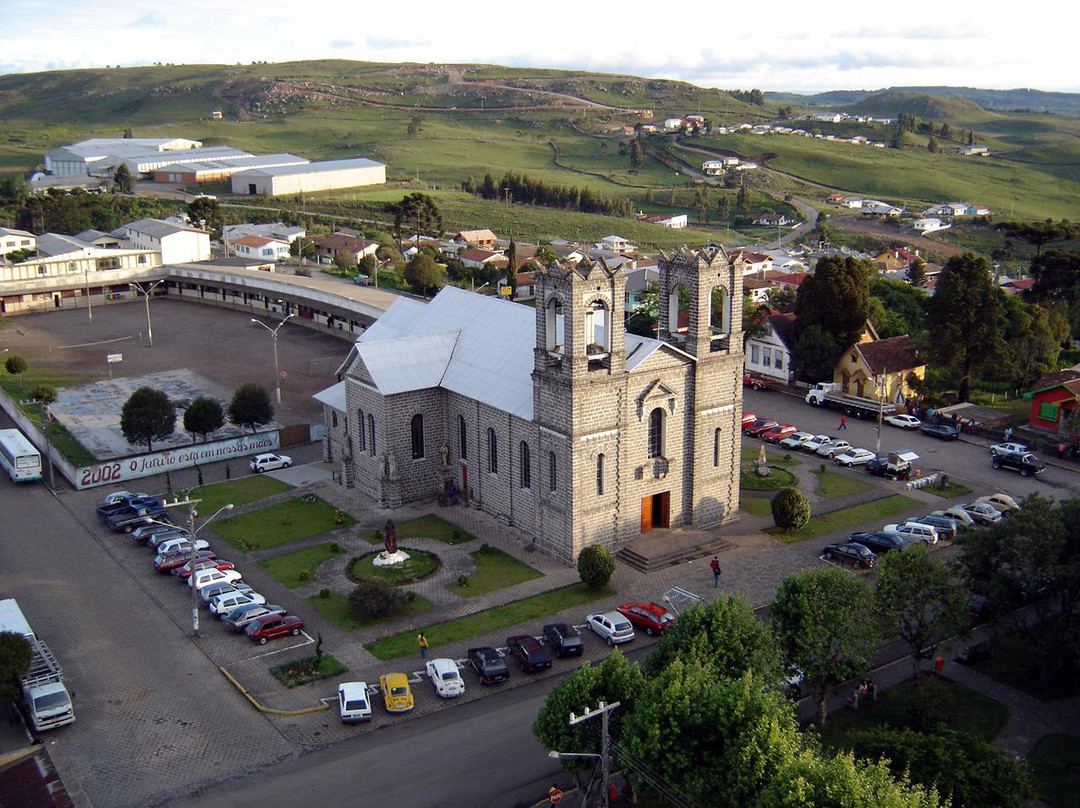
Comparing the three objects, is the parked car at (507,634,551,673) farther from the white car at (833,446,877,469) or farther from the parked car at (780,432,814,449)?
the parked car at (780,432,814,449)

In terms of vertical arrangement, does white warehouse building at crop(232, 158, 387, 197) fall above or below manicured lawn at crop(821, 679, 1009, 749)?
above

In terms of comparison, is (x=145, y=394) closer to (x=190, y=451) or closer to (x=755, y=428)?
(x=190, y=451)

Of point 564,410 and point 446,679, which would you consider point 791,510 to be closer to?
point 564,410

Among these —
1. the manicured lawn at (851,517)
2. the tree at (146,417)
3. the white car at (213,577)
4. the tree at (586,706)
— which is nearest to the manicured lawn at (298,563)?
the white car at (213,577)

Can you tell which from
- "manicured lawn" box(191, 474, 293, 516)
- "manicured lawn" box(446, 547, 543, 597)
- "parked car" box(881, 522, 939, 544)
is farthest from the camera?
"manicured lawn" box(191, 474, 293, 516)

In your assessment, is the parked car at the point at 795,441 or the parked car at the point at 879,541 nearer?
the parked car at the point at 879,541

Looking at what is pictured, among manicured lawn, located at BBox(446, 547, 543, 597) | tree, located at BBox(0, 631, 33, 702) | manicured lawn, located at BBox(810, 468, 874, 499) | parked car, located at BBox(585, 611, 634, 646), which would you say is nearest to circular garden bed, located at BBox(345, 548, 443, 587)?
manicured lawn, located at BBox(446, 547, 543, 597)

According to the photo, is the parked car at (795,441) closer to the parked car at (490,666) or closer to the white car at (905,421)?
the white car at (905,421)
